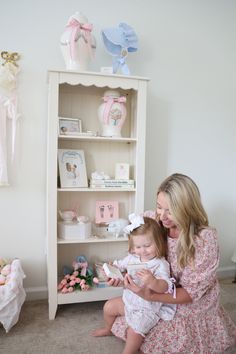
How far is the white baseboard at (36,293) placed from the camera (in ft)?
6.68

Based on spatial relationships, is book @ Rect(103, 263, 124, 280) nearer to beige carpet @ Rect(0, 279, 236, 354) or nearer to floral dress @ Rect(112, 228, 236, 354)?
floral dress @ Rect(112, 228, 236, 354)

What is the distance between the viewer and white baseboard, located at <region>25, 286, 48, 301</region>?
204 centimetres

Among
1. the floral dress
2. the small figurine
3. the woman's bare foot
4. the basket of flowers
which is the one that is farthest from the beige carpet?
the small figurine

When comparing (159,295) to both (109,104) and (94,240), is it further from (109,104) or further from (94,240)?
(109,104)

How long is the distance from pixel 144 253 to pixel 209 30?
195 centimetres

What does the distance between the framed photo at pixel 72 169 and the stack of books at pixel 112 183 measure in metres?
0.09

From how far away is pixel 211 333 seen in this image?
55.0 inches

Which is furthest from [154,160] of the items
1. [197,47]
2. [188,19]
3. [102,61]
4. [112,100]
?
[188,19]

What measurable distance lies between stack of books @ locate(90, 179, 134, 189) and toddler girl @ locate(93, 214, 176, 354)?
1.47 feet

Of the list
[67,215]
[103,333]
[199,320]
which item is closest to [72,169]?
[67,215]

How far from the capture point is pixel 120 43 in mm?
1902

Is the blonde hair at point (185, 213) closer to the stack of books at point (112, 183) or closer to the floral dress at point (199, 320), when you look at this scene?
the floral dress at point (199, 320)

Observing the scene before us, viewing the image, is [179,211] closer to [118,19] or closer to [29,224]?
[29,224]

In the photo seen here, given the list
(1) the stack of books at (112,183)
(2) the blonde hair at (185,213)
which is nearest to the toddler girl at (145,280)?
(2) the blonde hair at (185,213)
